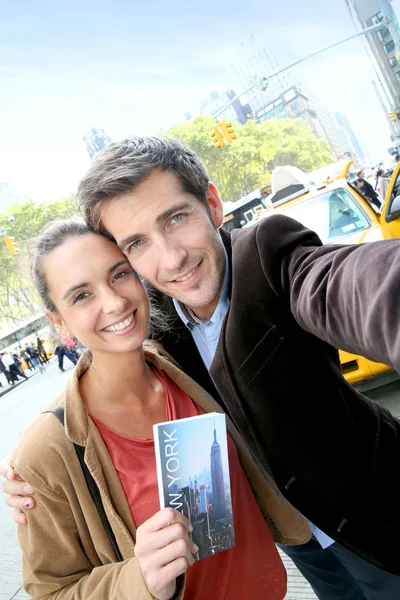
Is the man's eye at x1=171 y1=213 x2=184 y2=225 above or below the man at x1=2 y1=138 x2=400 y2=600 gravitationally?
above

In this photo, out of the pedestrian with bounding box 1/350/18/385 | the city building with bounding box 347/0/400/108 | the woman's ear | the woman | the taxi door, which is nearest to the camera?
the woman

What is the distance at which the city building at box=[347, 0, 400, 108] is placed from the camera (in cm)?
6412

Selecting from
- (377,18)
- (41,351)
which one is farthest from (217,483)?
(377,18)

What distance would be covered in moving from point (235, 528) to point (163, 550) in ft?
1.70

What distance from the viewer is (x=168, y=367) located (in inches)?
70.4

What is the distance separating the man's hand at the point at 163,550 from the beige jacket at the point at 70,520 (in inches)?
2.8

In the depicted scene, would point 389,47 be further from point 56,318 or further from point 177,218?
point 56,318

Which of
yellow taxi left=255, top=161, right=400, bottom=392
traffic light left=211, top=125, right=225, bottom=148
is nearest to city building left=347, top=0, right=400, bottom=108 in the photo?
traffic light left=211, top=125, right=225, bottom=148

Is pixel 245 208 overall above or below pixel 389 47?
below

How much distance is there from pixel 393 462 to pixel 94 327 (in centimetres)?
123

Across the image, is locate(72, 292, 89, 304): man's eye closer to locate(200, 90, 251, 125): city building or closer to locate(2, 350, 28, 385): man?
locate(2, 350, 28, 385): man

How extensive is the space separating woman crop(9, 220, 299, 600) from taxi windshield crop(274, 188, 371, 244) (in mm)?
3381

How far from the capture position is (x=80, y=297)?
5.41ft

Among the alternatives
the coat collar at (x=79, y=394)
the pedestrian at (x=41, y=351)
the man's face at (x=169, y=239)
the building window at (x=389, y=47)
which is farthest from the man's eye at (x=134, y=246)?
the building window at (x=389, y=47)
